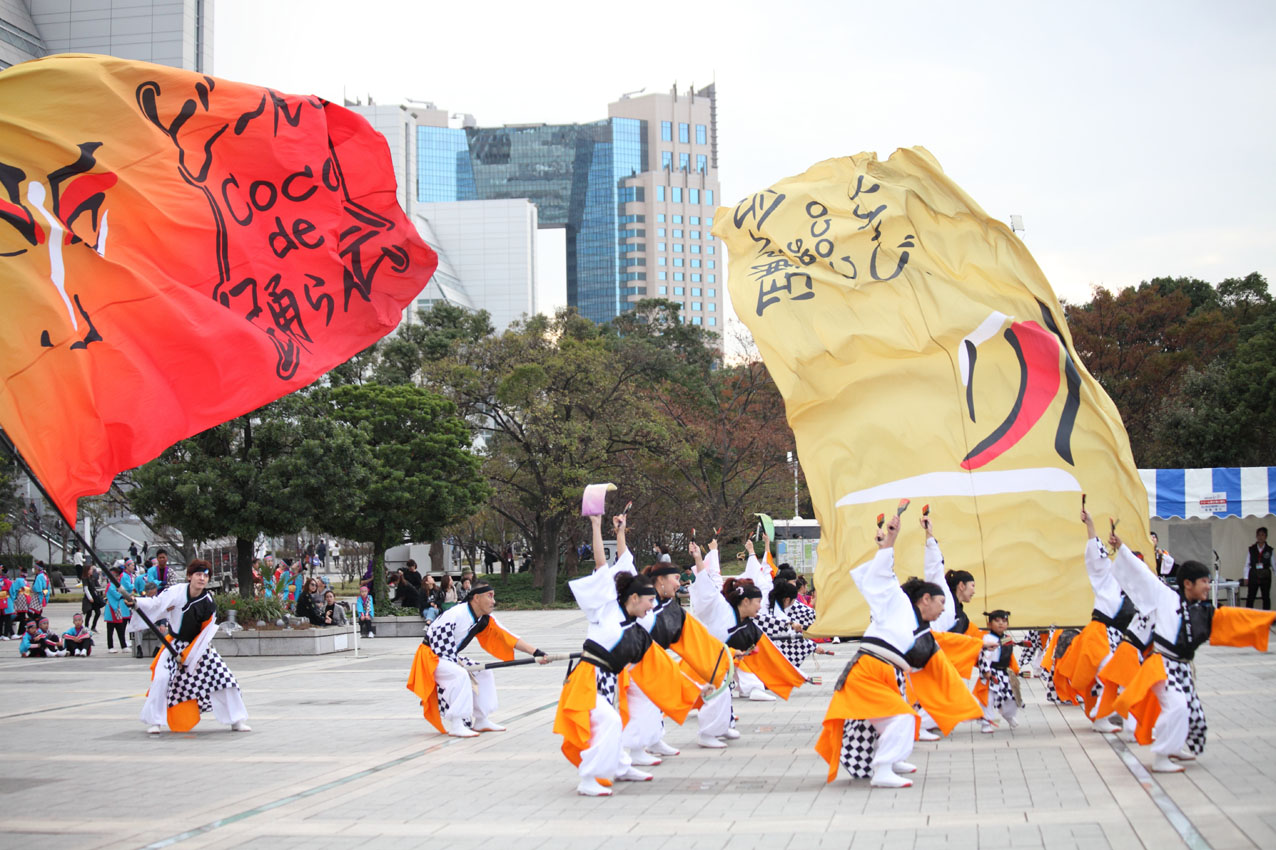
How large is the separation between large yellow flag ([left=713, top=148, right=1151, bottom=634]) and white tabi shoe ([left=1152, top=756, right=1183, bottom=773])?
2.46 m

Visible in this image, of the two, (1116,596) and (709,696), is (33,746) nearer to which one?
(709,696)

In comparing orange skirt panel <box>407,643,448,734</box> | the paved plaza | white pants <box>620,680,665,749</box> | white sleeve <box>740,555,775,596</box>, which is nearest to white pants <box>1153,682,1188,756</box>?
the paved plaza

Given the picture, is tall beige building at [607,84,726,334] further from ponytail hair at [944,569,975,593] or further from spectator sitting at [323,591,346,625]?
ponytail hair at [944,569,975,593]

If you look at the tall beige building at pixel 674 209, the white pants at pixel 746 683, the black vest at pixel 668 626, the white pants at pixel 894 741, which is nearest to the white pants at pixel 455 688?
the black vest at pixel 668 626

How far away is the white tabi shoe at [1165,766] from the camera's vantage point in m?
8.18

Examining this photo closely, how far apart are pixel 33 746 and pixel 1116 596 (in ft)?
33.7

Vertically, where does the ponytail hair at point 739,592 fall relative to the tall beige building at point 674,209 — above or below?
below

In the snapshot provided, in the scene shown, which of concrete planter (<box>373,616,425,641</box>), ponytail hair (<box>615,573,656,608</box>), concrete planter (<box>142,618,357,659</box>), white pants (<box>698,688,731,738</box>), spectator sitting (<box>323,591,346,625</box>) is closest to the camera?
ponytail hair (<box>615,573,656,608</box>)

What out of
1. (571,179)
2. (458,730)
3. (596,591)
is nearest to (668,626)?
(596,591)

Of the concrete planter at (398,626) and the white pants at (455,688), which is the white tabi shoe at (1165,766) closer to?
the white pants at (455,688)

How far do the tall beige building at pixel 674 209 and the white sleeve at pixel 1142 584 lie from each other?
509ft

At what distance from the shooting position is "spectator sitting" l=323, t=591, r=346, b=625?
24109 millimetres

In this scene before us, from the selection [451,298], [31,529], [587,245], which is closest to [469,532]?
[31,529]

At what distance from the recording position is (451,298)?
349 feet
